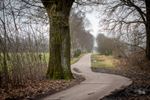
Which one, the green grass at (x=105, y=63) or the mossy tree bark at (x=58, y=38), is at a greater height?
the mossy tree bark at (x=58, y=38)

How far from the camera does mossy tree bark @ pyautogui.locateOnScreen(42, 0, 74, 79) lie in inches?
604

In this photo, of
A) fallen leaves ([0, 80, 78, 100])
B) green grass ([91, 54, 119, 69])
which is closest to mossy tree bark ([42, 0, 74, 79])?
fallen leaves ([0, 80, 78, 100])

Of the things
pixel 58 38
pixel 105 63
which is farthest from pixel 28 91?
pixel 105 63

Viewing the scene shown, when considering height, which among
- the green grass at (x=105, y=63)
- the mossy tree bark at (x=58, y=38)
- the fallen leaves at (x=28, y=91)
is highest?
the mossy tree bark at (x=58, y=38)

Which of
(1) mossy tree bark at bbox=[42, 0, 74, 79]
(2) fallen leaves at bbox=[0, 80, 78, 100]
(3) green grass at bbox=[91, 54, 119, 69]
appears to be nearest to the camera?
(2) fallen leaves at bbox=[0, 80, 78, 100]

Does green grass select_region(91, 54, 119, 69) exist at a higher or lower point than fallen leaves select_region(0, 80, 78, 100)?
lower

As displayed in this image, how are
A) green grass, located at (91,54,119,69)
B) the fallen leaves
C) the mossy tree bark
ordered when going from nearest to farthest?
1. the fallen leaves
2. the mossy tree bark
3. green grass, located at (91,54,119,69)

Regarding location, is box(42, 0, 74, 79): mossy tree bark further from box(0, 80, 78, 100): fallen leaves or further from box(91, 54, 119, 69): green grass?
box(91, 54, 119, 69): green grass

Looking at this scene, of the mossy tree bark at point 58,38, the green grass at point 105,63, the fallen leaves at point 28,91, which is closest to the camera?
the fallen leaves at point 28,91

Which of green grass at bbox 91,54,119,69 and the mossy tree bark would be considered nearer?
the mossy tree bark

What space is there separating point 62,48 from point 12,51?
4.38m

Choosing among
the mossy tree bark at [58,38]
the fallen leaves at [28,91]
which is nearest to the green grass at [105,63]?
the mossy tree bark at [58,38]

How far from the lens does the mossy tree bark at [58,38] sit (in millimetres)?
15336

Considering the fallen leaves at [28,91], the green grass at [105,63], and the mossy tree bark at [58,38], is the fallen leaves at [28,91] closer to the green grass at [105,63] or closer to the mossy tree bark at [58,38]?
the mossy tree bark at [58,38]
